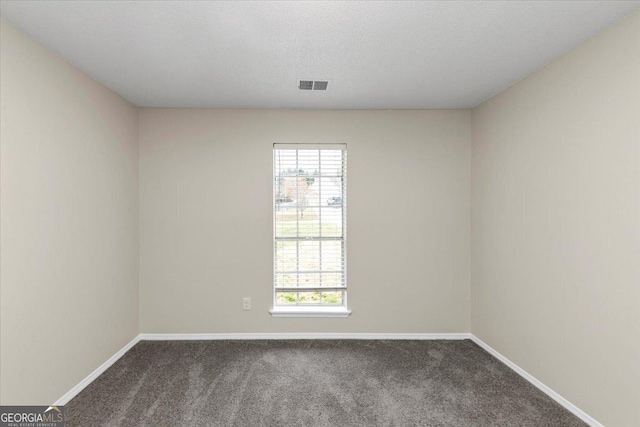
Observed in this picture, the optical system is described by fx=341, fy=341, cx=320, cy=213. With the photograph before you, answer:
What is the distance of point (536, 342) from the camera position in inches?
104

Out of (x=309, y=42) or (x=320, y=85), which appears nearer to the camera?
(x=309, y=42)

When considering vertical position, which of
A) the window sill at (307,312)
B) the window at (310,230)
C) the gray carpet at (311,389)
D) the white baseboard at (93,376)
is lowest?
the gray carpet at (311,389)

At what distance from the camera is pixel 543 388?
2.55 metres

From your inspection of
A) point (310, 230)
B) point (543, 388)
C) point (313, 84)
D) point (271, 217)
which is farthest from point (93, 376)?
point (543, 388)

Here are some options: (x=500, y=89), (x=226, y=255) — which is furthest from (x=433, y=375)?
(x=500, y=89)

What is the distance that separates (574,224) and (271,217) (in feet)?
8.44

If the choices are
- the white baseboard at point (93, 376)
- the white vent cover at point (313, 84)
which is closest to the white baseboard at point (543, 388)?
the white vent cover at point (313, 84)

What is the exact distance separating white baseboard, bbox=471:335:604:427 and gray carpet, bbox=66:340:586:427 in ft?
0.15

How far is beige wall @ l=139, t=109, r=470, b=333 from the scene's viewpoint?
3.55m

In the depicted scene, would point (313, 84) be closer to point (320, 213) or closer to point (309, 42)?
point (309, 42)

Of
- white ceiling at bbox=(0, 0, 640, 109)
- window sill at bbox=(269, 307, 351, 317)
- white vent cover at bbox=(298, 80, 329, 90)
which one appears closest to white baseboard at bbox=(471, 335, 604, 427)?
window sill at bbox=(269, 307, 351, 317)

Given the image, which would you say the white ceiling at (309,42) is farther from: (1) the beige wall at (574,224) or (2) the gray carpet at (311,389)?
(2) the gray carpet at (311,389)

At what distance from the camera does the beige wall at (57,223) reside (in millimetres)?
1979

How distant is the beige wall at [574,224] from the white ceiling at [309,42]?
27 centimetres
